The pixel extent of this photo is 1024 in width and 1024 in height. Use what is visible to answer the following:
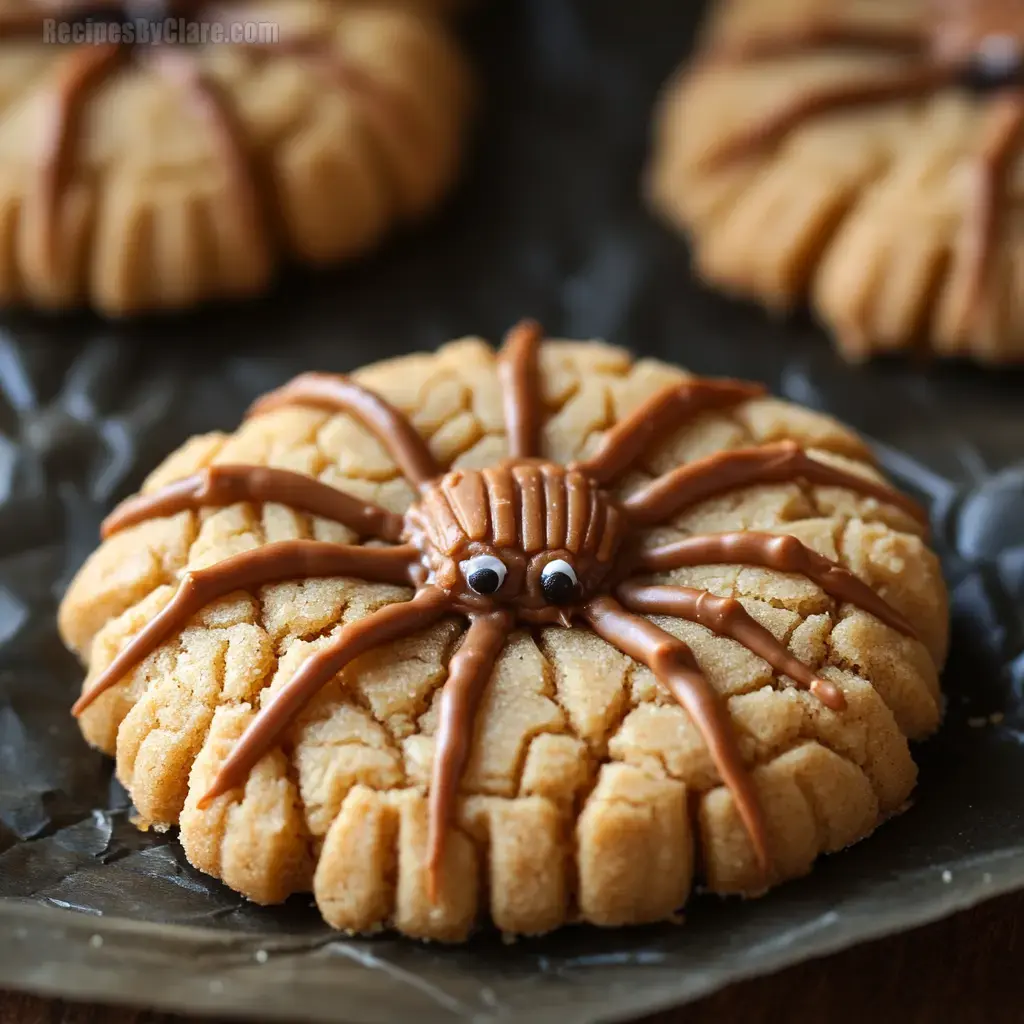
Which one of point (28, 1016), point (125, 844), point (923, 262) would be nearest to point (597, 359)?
point (923, 262)

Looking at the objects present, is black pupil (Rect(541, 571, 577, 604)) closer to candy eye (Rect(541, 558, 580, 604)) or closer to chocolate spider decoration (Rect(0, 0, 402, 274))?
candy eye (Rect(541, 558, 580, 604))

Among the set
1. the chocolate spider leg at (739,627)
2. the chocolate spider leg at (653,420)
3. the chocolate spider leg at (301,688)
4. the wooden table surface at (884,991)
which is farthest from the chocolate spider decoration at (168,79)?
the wooden table surface at (884,991)

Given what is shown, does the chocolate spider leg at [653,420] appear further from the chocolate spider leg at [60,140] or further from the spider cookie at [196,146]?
the chocolate spider leg at [60,140]

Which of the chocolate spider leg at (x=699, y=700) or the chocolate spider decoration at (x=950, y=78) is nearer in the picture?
the chocolate spider leg at (x=699, y=700)

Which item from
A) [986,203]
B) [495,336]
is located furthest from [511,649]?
[986,203]

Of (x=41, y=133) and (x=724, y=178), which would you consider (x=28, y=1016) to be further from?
(x=724, y=178)

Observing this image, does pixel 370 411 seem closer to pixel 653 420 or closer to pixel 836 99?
pixel 653 420

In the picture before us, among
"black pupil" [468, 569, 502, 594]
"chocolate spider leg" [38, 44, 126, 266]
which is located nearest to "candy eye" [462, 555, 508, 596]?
"black pupil" [468, 569, 502, 594]
